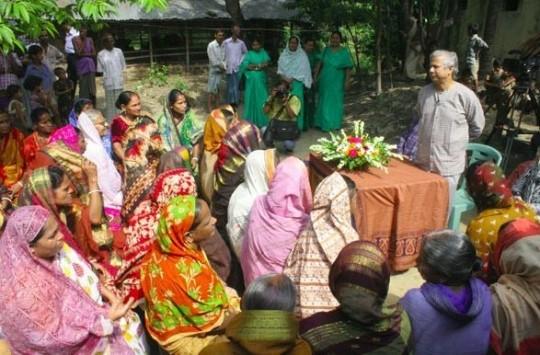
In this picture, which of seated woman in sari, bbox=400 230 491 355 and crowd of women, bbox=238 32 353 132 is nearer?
seated woman in sari, bbox=400 230 491 355

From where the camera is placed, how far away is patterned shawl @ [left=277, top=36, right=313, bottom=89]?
9.35 meters

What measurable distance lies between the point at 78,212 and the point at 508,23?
14.2 meters

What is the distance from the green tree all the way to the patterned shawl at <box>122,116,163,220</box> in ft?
3.98

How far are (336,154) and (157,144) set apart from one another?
5.98 feet

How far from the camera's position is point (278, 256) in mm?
3316

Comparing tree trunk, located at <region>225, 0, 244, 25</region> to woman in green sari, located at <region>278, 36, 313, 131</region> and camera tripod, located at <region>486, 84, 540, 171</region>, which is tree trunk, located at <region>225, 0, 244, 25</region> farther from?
camera tripod, located at <region>486, 84, 540, 171</region>

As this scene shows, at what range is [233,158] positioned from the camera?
4184 millimetres

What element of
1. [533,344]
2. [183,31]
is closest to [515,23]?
[183,31]

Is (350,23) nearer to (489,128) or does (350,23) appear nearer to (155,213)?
(489,128)

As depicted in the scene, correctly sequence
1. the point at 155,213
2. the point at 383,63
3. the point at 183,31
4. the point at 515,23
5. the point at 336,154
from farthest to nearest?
the point at 183,31
the point at 383,63
the point at 515,23
the point at 336,154
the point at 155,213

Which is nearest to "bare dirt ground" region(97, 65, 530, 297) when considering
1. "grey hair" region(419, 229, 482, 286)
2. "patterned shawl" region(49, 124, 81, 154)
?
"patterned shawl" region(49, 124, 81, 154)

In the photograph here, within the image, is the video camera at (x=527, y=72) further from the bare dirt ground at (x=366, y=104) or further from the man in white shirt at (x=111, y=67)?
the man in white shirt at (x=111, y=67)

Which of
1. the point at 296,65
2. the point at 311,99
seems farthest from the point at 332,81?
the point at 296,65

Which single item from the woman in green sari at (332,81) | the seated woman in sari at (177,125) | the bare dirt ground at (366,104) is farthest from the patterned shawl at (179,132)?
the woman in green sari at (332,81)
